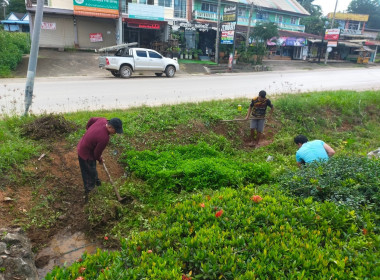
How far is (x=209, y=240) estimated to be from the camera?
2918 millimetres

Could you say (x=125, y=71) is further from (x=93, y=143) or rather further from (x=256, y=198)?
(x=256, y=198)

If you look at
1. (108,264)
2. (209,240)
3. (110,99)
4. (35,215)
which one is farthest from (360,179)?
(110,99)

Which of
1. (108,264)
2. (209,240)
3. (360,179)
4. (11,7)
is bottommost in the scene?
(108,264)

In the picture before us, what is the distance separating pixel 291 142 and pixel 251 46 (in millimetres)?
21915

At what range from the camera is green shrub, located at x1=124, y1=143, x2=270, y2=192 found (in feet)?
17.2

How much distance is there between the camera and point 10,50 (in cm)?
1838

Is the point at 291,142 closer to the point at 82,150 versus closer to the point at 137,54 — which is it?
the point at 82,150

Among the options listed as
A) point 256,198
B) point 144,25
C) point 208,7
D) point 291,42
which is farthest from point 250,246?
point 291,42

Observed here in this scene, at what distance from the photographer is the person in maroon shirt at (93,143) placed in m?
4.53

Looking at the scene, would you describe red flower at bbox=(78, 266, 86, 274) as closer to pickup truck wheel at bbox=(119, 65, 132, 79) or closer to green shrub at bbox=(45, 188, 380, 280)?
green shrub at bbox=(45, 188, 380, 280)

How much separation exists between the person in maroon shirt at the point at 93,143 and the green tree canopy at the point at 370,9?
7637cm

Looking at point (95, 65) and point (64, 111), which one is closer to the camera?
point (64, 111)

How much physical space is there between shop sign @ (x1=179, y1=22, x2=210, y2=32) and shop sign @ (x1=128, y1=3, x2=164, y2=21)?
2.71 meters

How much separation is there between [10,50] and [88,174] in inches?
683
